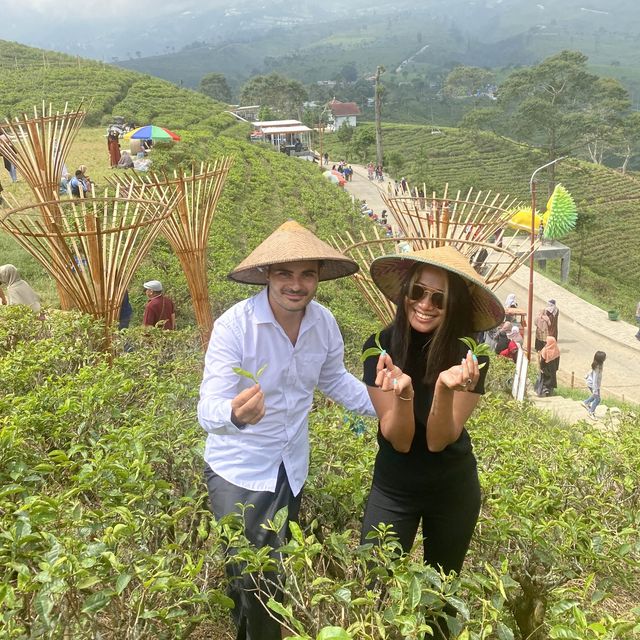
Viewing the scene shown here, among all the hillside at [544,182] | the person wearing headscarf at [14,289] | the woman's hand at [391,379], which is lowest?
the hillside at [544,182]

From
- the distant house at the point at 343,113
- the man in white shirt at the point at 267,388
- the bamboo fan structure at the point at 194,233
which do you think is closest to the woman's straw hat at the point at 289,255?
the man in white shirt at the point at 267,388

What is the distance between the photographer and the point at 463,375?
4.35 feet

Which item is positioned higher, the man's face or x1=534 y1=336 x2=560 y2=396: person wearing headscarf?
the man's face

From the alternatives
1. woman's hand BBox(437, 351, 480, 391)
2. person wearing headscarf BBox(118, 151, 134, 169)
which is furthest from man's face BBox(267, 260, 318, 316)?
person wearing headscarf BBox(118, 151, 134, 169)

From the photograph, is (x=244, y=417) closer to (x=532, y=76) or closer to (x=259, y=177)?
(x=259, y=177)

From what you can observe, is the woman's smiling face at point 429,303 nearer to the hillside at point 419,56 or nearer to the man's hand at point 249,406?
the man's hand at point 249,406

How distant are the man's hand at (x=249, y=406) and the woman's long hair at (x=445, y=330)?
42 centimetres

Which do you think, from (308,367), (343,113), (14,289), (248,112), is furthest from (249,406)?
(343,113)

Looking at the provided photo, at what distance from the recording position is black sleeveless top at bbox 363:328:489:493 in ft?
5.27

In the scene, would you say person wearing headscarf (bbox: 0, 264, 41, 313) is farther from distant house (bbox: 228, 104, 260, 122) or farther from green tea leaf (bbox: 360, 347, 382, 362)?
distant house (bbox: 228, 104, 260, 122)

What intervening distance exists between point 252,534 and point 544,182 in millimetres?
43048

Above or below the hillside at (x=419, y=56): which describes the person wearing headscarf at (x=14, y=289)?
below

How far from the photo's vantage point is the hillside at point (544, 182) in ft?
97.6

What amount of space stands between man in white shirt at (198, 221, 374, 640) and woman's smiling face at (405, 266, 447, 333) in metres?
0.30
